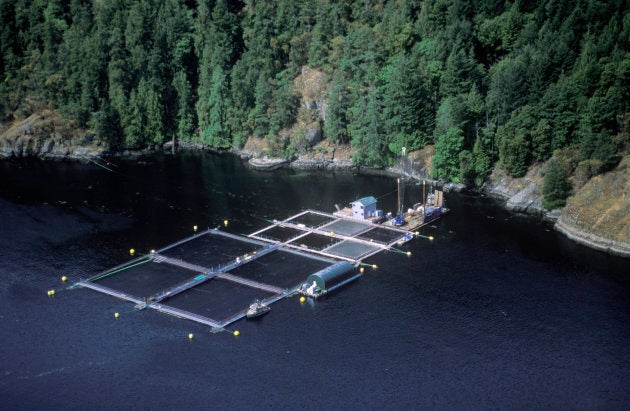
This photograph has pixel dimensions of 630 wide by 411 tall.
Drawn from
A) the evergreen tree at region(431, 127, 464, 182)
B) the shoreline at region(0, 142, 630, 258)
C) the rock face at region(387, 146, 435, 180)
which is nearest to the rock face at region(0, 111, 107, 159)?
the shoreline at region(0, 142, 630, 258)

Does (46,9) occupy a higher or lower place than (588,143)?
higher

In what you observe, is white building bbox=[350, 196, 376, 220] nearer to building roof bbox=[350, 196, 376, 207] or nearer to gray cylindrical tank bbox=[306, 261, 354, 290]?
building roof bbox=[350, 196, 376, 207]

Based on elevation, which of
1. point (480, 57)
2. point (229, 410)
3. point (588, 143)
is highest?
point (480, 57)

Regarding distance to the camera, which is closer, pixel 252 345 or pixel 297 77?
pixel 252 345

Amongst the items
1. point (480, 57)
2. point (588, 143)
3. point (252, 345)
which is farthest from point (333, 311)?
point (480, 57)

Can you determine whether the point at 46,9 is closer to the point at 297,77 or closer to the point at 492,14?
the point at 297,77

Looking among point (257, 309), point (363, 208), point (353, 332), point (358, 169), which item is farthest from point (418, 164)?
point (353, 332)

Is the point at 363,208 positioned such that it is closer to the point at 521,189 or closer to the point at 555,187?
the point at 521,189
